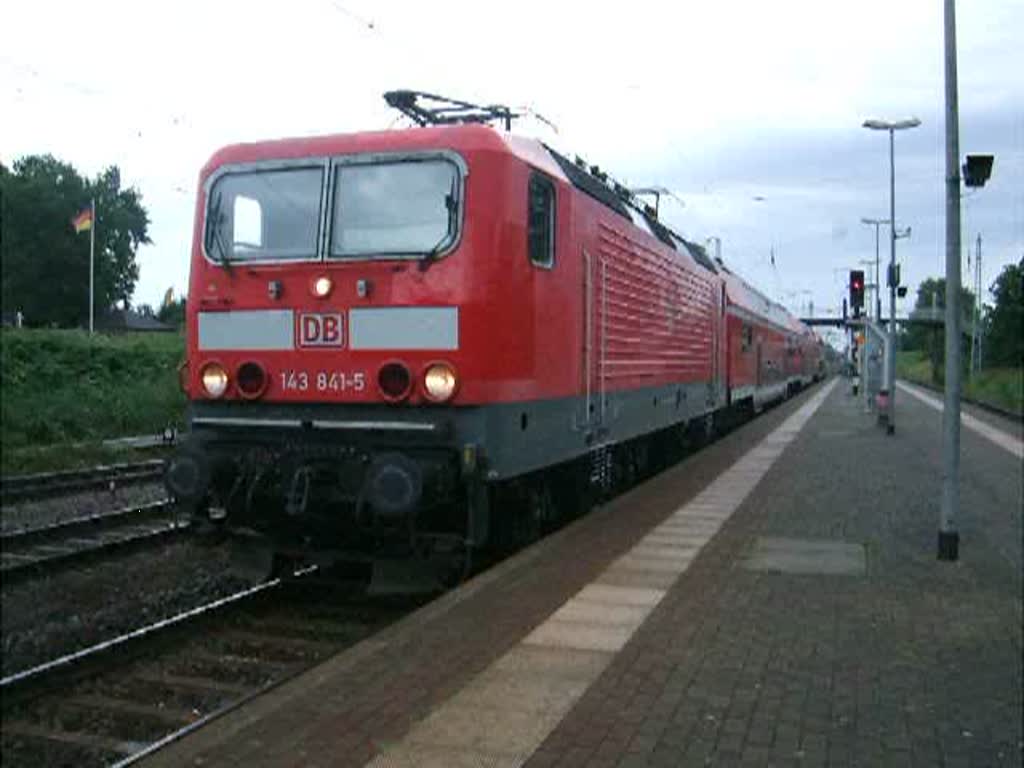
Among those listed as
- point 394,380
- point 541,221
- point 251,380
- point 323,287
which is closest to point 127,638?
point 251,380

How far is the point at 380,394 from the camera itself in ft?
25.2

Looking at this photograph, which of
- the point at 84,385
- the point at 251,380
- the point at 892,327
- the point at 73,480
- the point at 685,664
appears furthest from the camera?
the point at 892,327

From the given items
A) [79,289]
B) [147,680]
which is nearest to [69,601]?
[147,680]

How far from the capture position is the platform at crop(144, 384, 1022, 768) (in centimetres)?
490

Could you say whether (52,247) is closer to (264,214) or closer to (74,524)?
(264,214)

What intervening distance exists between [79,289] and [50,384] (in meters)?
1.33

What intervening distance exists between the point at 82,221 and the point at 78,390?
2.35 m

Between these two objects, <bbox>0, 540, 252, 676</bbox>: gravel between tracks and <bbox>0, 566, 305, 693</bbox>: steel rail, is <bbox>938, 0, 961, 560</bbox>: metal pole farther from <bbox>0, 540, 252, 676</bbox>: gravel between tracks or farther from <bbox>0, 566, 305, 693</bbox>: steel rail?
<bbox>0, 540, 252, 676</bbox>: gravel between tracks

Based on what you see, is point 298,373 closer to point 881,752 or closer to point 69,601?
point 69,601

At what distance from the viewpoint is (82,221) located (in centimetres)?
460

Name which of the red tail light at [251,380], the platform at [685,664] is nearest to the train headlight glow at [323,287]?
the red tail light at [251,380]

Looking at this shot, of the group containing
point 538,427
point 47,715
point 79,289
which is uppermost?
point 79,289

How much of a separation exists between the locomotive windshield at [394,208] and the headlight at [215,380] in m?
1.23

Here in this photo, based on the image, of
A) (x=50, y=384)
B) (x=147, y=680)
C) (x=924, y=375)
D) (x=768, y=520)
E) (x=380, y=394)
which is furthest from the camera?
(x=924, y=375)
